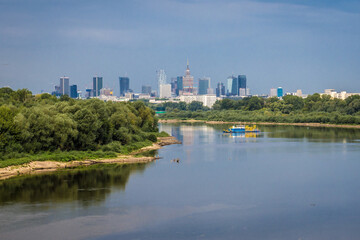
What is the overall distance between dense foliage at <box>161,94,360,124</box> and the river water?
138 ft

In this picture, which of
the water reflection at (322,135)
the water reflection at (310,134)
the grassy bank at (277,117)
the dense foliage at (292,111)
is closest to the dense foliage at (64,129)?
the water reflection at (310,134)

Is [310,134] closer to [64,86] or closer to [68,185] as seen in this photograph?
[68,185]

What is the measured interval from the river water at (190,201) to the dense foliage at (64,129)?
2370mm

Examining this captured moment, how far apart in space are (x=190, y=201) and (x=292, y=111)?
230ft

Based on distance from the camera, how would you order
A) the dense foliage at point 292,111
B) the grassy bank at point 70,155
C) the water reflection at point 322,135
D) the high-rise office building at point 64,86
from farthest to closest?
the high-rise office building at point 64,86
the dense foliage at point 292,111
the water reflection at point 322,135
the grassy bank at point 70,155

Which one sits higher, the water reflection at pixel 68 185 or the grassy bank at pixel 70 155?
the grassy bank at pixel 70 155

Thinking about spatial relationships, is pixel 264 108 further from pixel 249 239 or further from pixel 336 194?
pixel 249 239

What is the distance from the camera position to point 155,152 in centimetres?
3416

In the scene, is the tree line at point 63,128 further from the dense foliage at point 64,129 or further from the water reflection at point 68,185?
the water reflection at point 68,185

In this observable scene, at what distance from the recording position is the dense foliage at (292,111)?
7200cm

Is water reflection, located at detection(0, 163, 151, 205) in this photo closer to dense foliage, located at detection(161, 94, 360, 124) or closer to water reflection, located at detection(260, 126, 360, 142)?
water reflection, located at detection(260, 126, 360, 142)

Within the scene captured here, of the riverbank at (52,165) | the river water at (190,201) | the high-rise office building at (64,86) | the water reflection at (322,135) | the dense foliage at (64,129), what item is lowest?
the river water at (190,201)

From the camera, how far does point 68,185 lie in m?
22.0

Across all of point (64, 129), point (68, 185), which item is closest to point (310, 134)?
point (64, 129)
